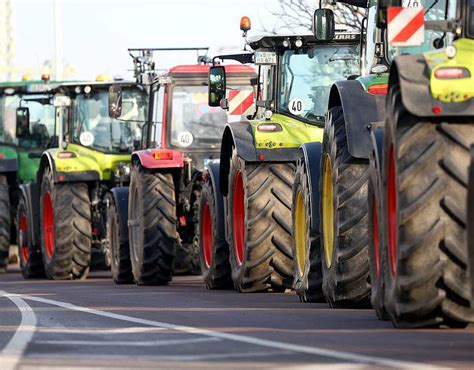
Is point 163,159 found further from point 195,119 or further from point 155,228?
point 195,119

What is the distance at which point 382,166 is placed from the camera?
36.8 ft

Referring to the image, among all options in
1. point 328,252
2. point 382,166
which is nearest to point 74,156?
point 328,252

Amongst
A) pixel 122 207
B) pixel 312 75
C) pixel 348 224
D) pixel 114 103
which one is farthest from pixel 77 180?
pixel 348 224

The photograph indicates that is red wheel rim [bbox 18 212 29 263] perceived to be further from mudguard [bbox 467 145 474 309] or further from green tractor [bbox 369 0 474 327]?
mudguard [bbox 467 145 474 309]

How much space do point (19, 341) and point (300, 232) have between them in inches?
226

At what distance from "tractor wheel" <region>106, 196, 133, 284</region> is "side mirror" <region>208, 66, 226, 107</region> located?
→ 346 centimetres

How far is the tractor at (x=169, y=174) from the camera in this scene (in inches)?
827

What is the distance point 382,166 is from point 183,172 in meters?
10.5

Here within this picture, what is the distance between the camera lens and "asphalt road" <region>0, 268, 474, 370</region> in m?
8.51

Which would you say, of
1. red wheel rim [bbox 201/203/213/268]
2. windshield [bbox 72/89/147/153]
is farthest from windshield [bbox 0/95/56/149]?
red wheel rim [bbox 201/203/213/268]

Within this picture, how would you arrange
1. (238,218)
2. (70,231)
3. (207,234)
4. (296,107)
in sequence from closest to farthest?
(296,107) → (238,218) → (207,234) → (70,231)

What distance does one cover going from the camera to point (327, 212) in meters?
14.3

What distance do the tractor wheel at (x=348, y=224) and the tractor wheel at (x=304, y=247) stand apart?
3.67ft

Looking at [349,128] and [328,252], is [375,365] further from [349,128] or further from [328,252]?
[328,252]
